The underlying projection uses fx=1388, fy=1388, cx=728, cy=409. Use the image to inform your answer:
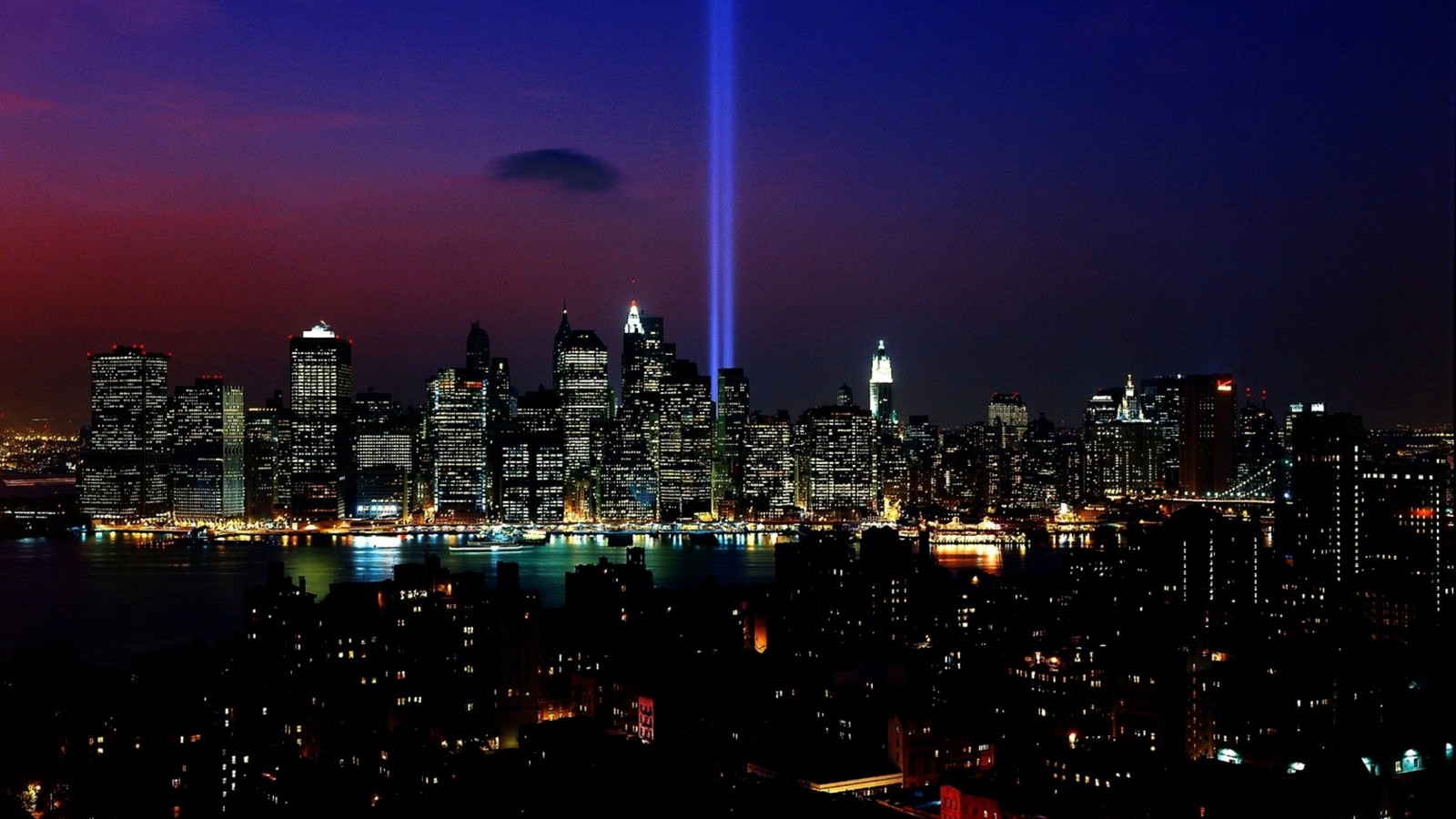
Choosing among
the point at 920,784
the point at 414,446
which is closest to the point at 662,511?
the point at 414,446

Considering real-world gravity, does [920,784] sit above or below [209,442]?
below

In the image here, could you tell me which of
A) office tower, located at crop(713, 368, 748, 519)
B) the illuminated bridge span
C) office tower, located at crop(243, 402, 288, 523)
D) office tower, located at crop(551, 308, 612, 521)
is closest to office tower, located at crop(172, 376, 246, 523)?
office tower, located at crop(243, 402, 288, 523)

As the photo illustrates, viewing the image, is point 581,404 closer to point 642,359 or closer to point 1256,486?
point 642,359

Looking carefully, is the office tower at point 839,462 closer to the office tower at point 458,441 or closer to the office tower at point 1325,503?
the office tower at point 458,441

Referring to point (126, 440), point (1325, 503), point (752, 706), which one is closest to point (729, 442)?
point (126, 440)

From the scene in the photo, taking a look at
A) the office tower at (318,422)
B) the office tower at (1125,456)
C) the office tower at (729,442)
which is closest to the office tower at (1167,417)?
the office tower at (1125,456)

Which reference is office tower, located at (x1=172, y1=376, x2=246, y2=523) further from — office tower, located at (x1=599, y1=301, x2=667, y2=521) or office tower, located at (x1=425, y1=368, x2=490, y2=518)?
office tower, located at (x1=599, y1=301, x2=667, y2=521)

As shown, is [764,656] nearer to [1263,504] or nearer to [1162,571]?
[1162,571]
